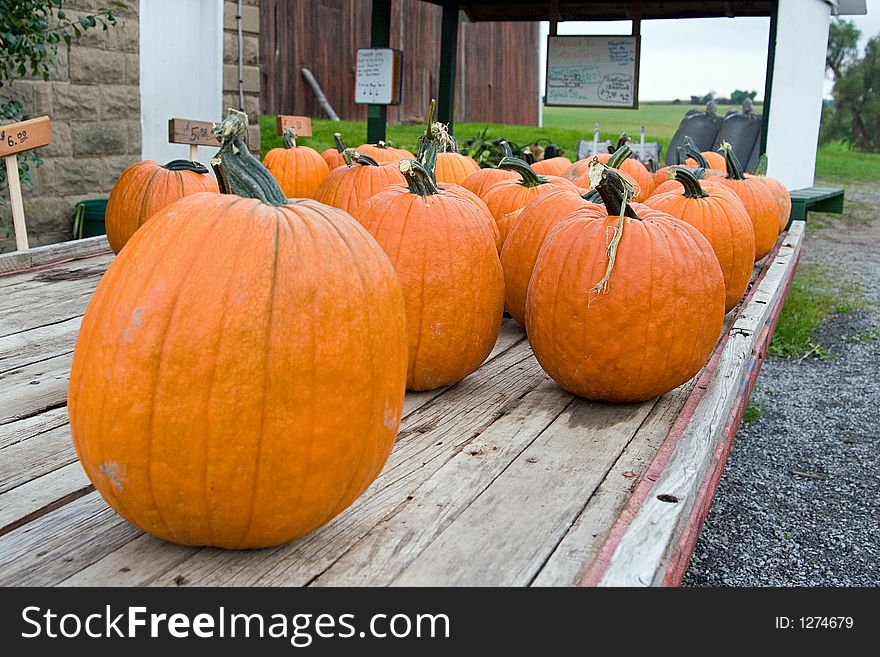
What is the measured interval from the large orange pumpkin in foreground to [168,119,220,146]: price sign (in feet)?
9.57

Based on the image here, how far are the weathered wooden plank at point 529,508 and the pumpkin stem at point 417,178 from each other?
2.02 feet

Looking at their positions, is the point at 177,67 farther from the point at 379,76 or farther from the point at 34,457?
the point at 34,457

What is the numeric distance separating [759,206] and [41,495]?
10.2ft

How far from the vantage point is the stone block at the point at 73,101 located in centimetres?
510

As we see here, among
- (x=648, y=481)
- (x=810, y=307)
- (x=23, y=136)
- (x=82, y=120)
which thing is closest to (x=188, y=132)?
(x=23, y=136)

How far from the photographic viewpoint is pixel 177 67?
5934 millimetres

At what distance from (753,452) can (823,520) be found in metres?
0.74

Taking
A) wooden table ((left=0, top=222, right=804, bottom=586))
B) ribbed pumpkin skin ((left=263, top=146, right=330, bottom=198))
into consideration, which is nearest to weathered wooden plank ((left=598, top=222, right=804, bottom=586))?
wooden table ((left=0, top=222, right=804, bottom=586))

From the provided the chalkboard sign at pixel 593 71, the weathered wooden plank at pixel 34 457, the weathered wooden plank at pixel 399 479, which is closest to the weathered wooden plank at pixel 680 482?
the weathered wooden plank at pixel 399 479

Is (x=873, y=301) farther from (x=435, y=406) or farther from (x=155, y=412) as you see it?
(x=155, y=412)

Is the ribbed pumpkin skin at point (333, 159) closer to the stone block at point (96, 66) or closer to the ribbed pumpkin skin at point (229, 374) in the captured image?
the stone block at point (96, 66)

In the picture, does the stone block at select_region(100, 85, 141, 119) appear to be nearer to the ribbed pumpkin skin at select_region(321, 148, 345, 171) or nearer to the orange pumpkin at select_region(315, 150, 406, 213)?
the ribbed pumpkin skin at select_region(321, 148, 345, 171)

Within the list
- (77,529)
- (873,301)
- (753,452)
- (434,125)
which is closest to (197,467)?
(77,529)

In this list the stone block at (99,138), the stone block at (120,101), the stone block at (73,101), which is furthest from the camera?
the stone block at (120,101)
